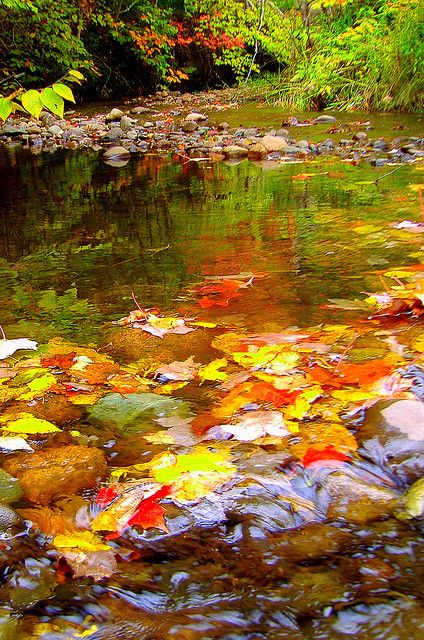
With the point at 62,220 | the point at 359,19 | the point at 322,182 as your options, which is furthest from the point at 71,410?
the point at 359,19

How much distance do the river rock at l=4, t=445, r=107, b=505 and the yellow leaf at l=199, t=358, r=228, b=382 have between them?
0.37 meters

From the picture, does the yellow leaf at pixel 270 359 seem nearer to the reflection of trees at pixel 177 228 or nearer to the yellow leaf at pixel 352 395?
the yellow leaf at pixel 352 395

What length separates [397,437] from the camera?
3.68ft

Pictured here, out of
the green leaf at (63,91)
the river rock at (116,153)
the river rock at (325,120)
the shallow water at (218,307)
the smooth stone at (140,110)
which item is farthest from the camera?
the smooth stone at (140,110)

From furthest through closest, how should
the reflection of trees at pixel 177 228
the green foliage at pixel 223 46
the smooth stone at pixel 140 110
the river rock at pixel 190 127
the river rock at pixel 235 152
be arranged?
Result: the smooth stone at pixel 140 110, the green foliage at pixel 223 46, the river rock at pixel 190 127, the river rock at pixel 235 152, the reflection of trees at pixel 177 228

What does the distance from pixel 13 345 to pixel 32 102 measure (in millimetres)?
665

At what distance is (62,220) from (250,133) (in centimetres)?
436

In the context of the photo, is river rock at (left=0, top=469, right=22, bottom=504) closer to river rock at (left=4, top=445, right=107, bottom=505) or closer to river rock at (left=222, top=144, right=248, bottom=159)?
river rock at (left=4, top=445, right=107, bottom=505)

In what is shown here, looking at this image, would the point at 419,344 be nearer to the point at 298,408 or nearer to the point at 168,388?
the point at 298,408

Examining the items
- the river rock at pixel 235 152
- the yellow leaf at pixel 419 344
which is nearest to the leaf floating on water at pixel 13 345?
the yellow leaf at pixel 419 344

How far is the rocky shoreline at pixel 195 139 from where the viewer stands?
5.70 metres

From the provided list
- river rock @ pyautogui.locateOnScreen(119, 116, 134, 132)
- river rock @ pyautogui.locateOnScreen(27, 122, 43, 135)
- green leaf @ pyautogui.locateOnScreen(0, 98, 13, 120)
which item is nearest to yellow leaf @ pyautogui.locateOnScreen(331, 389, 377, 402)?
green leaf @ pyautogui.locateOnScreen(0, 98, 13, 120)

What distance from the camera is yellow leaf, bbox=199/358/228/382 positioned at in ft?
4.74

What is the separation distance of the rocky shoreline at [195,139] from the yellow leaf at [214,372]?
378 cm
